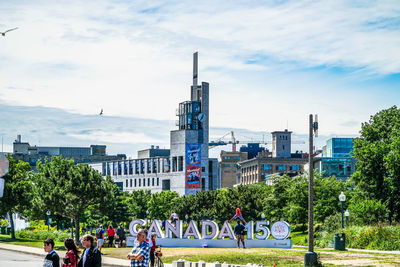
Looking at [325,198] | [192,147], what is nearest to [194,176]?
[192,147]

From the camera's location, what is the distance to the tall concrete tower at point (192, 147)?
164 m

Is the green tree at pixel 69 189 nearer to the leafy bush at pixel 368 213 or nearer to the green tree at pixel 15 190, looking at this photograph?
the green tree at pixel 15 190

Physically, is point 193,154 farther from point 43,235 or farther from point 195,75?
point 43,235

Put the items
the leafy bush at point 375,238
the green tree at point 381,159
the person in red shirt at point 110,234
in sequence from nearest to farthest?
the leafy bush at point 375,238, the person in red shirt at point 110,234, the green tree at point 381,159

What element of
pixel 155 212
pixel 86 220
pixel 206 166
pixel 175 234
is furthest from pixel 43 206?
pixel 206 166

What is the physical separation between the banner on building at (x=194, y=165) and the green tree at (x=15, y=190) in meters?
97.8

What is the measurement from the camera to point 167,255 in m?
37.0

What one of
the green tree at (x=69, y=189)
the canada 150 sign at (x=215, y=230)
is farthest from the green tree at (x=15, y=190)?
the canada 150 sign at (x=215, y=230)

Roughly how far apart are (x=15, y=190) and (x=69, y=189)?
1441 centimetres

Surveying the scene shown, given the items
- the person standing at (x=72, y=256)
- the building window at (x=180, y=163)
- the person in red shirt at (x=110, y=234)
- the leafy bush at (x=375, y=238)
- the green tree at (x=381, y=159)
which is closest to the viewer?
the person standing at (x=72, y=256)

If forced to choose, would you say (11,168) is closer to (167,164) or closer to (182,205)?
(182,205)

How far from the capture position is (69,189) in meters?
51.8

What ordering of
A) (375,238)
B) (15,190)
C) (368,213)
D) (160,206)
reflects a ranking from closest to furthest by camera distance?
(375,238) < (368,213) < (15,190) < (160,206)

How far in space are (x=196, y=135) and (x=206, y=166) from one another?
8.93m
